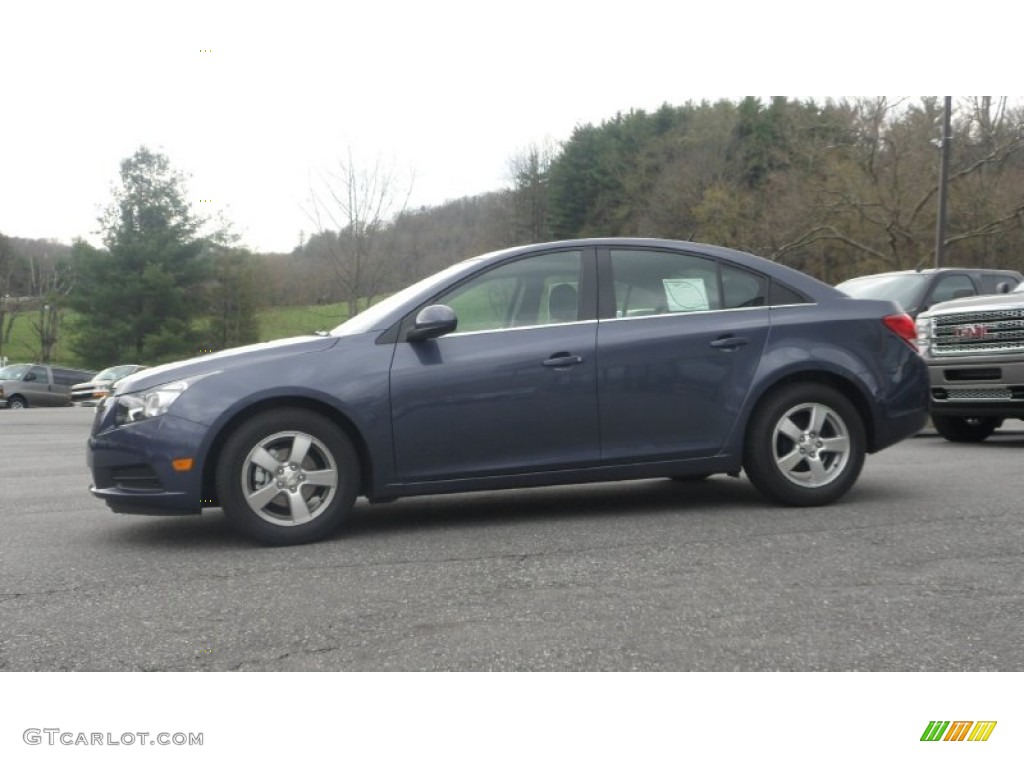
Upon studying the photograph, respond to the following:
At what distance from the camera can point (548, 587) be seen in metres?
4.37

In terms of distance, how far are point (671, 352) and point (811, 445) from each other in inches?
39.6

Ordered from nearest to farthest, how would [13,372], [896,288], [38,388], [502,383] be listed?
[502,383] < [896,288] < [13,372] < [38,388]

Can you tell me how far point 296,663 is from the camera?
3436 millimetres

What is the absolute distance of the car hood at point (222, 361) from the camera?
5398 mm

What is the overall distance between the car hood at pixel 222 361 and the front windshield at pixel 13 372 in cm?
3609

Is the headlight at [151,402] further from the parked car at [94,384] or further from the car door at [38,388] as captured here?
the car door at [38,388]

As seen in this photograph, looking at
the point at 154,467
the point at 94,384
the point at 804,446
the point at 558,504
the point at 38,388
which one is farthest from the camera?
the point at 38,388

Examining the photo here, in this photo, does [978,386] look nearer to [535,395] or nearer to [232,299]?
[535,395]

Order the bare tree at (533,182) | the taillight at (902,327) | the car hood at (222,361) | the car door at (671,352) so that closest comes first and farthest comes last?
1. the car hood at (222,361)
2. the car door at (671,352)
3. the taillight at (902,327)
4. the bare tree at (533,182)

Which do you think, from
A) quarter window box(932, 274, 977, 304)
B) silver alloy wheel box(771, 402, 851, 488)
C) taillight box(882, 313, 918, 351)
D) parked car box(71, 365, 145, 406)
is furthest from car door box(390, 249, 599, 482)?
parked car box(71, 365, 145, 406)

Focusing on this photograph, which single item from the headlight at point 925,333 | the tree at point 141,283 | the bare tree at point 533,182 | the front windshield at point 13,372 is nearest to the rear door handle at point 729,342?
the headlight at point 925,333

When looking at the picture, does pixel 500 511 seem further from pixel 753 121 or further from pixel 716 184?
pixel 753 121

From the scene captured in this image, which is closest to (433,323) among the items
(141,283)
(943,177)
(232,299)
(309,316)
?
(943,177)

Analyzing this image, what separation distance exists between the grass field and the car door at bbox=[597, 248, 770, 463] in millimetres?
1977
